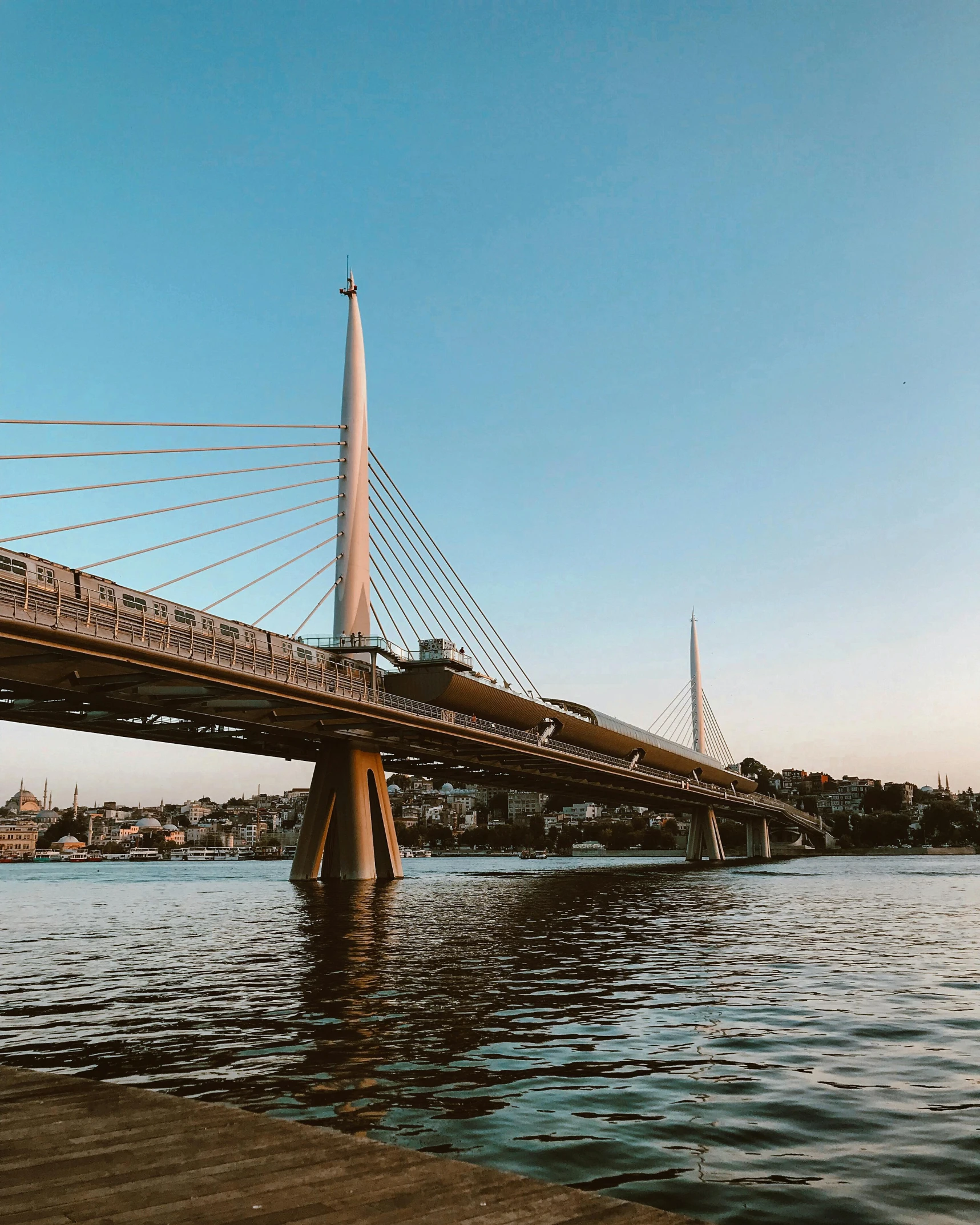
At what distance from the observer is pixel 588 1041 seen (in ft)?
43.7

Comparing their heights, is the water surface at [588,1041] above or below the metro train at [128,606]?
below

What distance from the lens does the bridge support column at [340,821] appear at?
58.6 metres

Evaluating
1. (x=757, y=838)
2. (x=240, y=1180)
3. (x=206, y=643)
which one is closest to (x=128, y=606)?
(x=206, y=643)

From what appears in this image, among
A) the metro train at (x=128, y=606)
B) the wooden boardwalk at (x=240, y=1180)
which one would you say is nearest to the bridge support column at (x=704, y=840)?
the metro train at (x=128, y=606)

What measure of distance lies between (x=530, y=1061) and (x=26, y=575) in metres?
27.3

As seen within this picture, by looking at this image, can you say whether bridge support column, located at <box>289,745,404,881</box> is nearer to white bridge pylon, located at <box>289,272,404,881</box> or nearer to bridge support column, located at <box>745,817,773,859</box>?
white bridge pylon, located at <box>289,272,404,881</box>

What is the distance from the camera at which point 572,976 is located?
20.2 m

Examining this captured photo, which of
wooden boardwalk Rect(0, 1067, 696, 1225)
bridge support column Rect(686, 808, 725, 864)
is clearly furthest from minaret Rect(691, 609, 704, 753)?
wooden boardwalk Rect(0, 1067, 696, 1225)

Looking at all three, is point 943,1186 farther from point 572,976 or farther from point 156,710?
point 156,710

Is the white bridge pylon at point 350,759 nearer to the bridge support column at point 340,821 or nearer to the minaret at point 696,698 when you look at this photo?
the bridge support column at point 340,821

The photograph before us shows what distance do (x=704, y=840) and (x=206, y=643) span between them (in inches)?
4390

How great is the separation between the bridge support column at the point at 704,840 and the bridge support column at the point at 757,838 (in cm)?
2240

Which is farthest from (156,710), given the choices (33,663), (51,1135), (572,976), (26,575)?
(51,1135)

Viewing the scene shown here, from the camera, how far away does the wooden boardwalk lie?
5.46 meters
